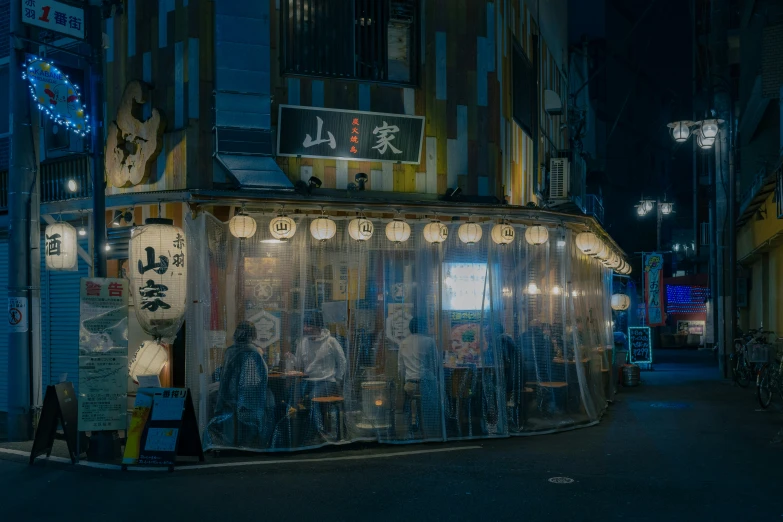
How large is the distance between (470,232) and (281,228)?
3466 mm

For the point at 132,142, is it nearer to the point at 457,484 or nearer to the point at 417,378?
the point at 417,378

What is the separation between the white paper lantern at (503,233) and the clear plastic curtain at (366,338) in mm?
240

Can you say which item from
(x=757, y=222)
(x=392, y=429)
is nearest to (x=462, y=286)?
(x=392, y=429)

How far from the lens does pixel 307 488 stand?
10.7m

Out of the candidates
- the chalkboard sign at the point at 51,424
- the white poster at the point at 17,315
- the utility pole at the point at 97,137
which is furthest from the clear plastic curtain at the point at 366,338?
the white poster at the point at 17,315

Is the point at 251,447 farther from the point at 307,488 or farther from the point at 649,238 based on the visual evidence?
the point at 649,238

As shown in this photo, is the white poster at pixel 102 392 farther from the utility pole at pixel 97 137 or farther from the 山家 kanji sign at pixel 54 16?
the 山家 kanji sign at pixel 54 16

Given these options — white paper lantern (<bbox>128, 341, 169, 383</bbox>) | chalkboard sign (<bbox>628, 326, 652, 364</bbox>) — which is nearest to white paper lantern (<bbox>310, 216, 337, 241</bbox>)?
white paper lantern (<bbox>128, 341, 169, 383</bbox>)

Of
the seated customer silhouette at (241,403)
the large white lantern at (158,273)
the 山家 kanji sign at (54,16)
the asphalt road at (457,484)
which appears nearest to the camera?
the asphalt road at (457,484)

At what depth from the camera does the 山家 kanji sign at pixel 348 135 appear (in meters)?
15.0

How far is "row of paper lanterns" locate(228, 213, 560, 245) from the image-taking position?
1328 cm

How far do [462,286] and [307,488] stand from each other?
539 cm

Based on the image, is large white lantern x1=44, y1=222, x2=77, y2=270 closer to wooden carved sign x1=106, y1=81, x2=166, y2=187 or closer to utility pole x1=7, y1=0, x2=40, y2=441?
utility pole x1=7, y1=0, x2=40, y2=441

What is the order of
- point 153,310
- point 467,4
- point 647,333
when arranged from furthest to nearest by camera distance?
point 647,333
point 467,4
point 153,310
